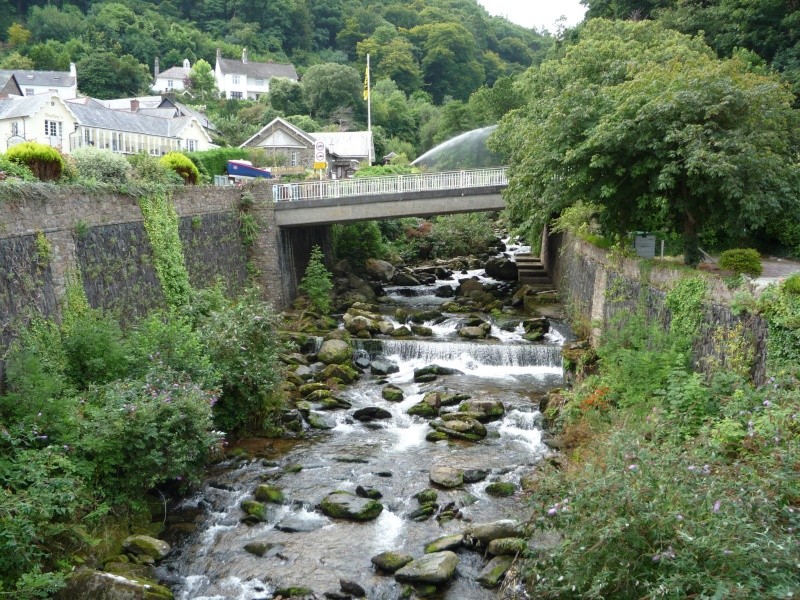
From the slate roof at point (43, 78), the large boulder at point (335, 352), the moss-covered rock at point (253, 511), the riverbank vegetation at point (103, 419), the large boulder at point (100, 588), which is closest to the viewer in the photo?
the large boulder at point (100, 588)

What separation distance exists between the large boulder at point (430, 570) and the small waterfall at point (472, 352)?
37.7 feet

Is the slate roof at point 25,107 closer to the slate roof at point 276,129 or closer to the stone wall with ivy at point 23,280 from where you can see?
the slate roof at point 276,129

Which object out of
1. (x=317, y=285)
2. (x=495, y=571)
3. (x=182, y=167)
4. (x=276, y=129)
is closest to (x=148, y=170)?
(x=182, y=167)

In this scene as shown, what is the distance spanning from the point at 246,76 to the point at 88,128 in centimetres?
4860

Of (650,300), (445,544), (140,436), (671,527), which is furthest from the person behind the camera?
(650,300)

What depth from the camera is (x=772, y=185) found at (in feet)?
56.1

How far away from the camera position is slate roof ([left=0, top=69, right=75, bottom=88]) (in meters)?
76.2

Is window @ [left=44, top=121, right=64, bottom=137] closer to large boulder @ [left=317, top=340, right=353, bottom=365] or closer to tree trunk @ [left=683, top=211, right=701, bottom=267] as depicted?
large boulder @ [left=317, top=340, right=353, bottom=365]

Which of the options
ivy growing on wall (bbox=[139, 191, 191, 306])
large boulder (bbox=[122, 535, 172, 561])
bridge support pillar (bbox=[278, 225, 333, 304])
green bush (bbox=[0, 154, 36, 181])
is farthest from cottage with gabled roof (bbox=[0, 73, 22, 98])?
large boulder (bbox=[122, 535, 172, 561])

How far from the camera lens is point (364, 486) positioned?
14516 millimetres

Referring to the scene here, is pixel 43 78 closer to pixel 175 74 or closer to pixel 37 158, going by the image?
pixel 175 74

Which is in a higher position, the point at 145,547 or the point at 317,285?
the point at 317,285

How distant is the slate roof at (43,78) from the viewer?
76.2 metres

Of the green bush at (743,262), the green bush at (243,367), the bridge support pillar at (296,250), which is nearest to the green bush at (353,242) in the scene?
the bridge support pillar at (296,250)
